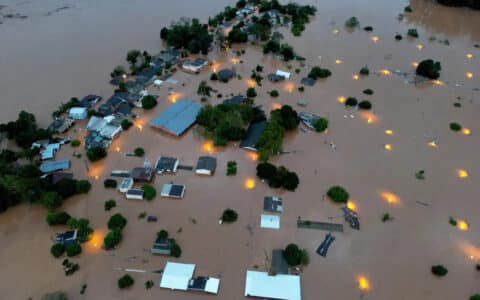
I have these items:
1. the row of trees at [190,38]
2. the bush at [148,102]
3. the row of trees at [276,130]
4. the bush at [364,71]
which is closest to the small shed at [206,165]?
the row of trees at [276,130]

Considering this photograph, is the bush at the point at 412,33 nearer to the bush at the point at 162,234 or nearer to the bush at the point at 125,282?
the bush at the point at 162,234

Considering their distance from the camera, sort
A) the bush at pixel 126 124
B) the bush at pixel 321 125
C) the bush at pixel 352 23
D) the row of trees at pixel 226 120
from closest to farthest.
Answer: the row of trees at pixel 226 120
the bush at pixel 321 125
the bush at pixel 126 124
the bush at pixel 352 23

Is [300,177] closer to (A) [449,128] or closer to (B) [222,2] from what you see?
(A) [449,128]

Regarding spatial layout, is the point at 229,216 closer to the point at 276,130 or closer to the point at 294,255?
the point at 294,255

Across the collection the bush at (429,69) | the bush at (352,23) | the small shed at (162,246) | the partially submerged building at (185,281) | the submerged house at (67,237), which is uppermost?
the bush at (352,23)

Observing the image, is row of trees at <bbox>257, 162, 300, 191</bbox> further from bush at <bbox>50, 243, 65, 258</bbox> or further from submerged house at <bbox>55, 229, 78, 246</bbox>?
bush at <bbox>50, 243, 65, 258</bbox>
